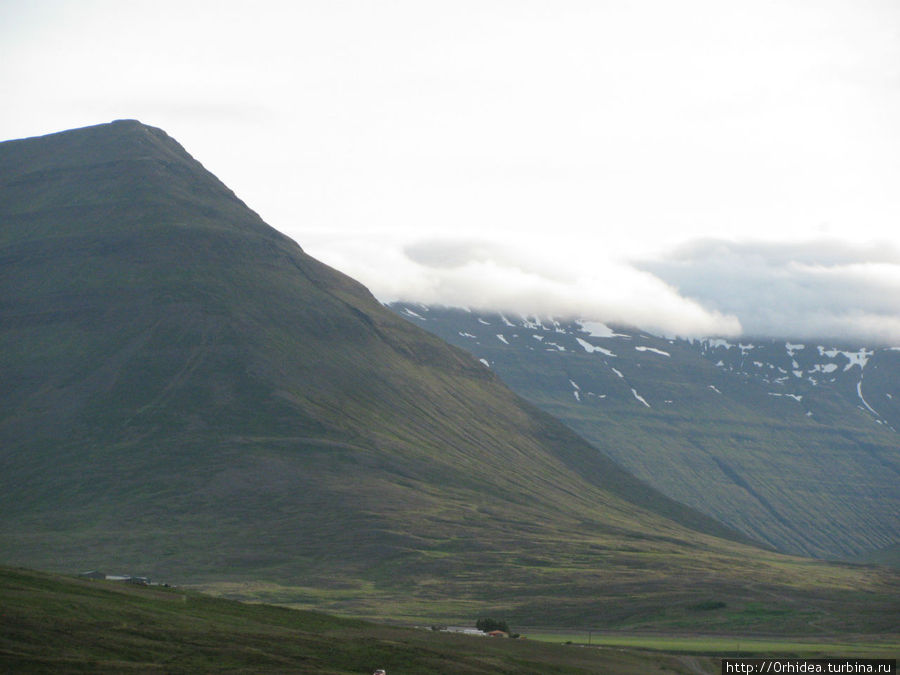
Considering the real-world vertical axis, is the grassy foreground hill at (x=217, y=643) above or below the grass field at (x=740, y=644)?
above

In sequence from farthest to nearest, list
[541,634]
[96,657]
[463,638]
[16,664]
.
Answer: [541,634]
[463,638]
[96,657]
[16,664]

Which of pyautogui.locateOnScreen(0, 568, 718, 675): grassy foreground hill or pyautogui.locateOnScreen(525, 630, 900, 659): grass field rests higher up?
pyautogui.locateOnScreen(0, 568, 718, 675): grassy foreground hill

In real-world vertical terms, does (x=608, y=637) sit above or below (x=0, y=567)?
below

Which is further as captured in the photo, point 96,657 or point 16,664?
point 96,657

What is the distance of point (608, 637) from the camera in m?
154

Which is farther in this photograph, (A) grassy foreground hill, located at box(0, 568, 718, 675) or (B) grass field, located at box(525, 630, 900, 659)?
(B) grass field, located at box(525, 630, 900, 659)

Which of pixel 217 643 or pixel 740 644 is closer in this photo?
pixel 217 643

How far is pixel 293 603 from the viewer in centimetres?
19400

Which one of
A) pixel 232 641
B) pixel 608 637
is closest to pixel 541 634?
pixel 608 637

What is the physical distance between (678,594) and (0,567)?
123 m

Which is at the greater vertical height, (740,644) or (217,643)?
(217,643)

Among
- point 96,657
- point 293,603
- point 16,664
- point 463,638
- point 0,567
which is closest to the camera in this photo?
point 16,664

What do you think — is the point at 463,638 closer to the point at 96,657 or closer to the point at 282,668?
the point at 282,668

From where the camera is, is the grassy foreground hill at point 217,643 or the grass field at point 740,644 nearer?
the grassy foreground hill at point 217,643
